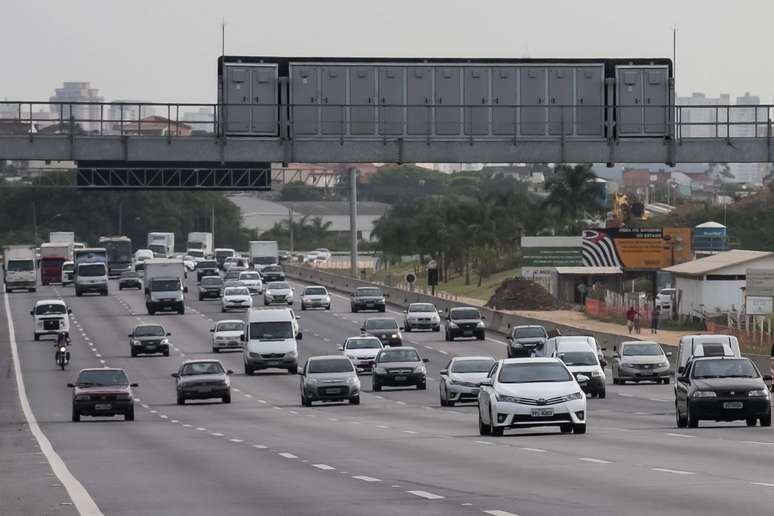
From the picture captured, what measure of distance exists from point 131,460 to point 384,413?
1675 centimetres

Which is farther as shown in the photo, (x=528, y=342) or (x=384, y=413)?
(x=528, y=342)

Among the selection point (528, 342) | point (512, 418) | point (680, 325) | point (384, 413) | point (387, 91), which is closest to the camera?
point (512, 418)

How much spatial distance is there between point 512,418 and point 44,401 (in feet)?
89.0

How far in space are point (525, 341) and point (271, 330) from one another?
382 inches

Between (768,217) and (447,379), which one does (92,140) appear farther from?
(768,217)

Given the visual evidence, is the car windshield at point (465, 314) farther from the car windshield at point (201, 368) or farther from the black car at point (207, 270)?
the black car at point (207, 270)

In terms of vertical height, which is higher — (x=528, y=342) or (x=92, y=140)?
→ (x=92, y=140)

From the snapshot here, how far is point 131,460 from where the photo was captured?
27891mm

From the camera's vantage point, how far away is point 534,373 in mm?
30578

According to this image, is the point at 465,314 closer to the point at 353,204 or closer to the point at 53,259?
the point at 353,204

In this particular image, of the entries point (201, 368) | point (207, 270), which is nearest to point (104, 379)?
point (201, 368)

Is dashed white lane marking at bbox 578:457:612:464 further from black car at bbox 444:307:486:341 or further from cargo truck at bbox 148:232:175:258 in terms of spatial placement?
cargo truck at bbox 148:232:175:258

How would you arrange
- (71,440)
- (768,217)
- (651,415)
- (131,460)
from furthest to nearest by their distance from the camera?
1. (768,217)
2. (651,415)
3. (71,440)
4. (131,460)

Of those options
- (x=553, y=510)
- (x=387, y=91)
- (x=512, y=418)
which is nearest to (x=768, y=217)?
(x=387, y=91)
